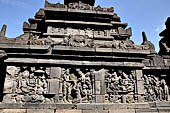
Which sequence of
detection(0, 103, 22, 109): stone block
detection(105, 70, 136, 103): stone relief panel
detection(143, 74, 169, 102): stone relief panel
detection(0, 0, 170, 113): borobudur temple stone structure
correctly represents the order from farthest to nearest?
1. detection(143, 74, 169, 102): stone relief panel
2. detection(105, 70, 136, 103): stone relief panel
3. detection(0, 0, 170, 113): borobudur temple stone structure
4. detection(0, 103, 22, 109): stone block

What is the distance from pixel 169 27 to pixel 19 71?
7122 millimetres

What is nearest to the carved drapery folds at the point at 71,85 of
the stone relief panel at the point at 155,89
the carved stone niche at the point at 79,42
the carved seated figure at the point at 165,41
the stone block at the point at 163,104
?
the stone relief panel at the point at 155,89

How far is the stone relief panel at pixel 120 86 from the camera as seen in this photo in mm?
5789

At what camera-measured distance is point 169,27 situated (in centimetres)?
782

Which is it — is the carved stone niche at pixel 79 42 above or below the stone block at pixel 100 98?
above

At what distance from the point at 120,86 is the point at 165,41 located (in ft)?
12.5

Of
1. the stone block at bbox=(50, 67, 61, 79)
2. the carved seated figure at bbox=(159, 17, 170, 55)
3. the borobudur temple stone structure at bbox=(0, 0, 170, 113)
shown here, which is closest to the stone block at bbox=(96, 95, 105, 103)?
the borobudur temple stone structure at bbox=(0, 0, 170, 113)

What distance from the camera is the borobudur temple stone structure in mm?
5379

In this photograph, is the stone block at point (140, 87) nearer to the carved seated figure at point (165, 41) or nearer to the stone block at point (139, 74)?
the stone block at point (139, 74)

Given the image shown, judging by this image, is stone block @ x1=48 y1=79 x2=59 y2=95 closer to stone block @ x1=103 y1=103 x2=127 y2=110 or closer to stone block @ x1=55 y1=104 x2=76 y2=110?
stone block @ x1=55 y1=104 x2=76 y2=110

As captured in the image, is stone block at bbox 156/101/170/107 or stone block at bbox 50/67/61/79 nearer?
stone block at bbox 50/67/61/79

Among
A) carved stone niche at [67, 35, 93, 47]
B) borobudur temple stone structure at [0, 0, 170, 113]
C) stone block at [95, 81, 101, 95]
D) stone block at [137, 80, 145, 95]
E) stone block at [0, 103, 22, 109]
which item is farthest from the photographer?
carved stone niche at [67, 35, 93, 47]

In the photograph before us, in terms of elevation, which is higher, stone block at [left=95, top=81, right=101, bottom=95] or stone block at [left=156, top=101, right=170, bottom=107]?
stone block at [left=95, top=81, right=101, bottom=95]

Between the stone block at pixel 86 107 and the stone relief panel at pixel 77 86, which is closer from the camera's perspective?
the stone block at pixel 86 107
